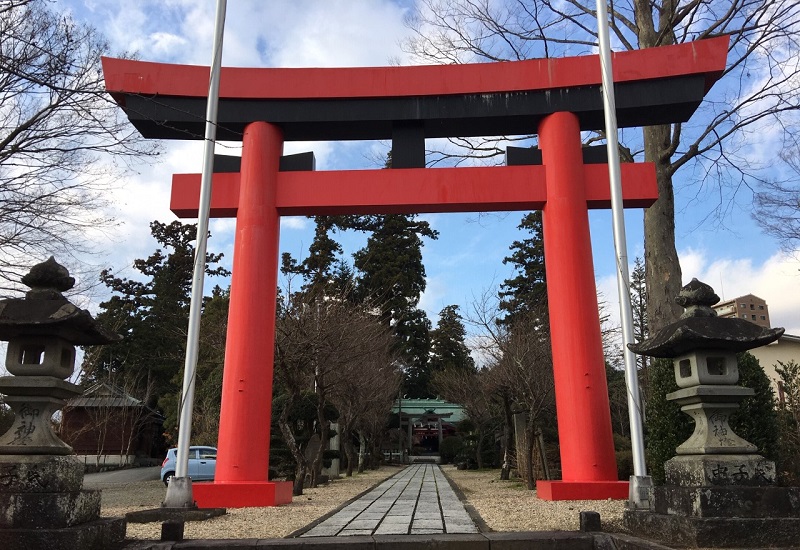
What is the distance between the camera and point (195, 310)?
27.9 feet

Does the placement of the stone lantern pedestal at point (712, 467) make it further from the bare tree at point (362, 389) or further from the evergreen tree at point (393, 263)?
the evergreen tree at point (393, 263)

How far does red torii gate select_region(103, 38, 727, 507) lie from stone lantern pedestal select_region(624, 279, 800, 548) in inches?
147

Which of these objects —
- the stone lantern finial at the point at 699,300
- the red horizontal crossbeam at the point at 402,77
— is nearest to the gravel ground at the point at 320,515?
the stone lantern finial at the point at 699,300

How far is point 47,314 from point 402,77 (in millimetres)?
7040

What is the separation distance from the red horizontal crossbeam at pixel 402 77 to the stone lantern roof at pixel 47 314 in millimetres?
5369

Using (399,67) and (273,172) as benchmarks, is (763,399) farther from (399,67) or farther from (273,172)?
(273,172)

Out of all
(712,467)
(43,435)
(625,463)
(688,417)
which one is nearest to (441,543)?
(712,467)

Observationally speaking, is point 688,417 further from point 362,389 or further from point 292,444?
point 362,389

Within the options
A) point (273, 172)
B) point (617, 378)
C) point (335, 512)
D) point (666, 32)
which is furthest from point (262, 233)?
point (617, 378)

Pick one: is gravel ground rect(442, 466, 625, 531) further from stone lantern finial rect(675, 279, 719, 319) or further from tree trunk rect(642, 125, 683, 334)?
tree trunk rect(642, 125, 683, 334)

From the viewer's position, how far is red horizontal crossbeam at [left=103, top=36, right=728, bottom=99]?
32.6 ft

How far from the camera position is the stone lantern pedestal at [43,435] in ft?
15.2

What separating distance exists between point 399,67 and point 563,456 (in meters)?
6.95

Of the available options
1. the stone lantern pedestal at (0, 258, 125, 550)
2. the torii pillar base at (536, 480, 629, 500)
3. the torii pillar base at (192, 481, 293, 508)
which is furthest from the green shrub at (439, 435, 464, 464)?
the stone lantern pedestal at (0, 258, 125, 550)
